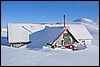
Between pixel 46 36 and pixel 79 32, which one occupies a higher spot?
pixel 79 32

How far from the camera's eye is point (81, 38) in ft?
83.7

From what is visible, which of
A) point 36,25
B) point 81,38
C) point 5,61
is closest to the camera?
point 5,61

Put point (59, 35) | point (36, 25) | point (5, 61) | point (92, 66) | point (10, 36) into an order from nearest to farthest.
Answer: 1. point (92, 66)
2. point (5, 61)
3. point (59, 35)
4. point (10, 36)
5. point (36, 25)

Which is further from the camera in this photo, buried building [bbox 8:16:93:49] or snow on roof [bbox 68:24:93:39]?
snow on roof [bbox 68:24:93:39]

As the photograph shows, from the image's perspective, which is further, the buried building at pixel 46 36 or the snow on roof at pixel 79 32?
the snow on roof at pixel 79 32

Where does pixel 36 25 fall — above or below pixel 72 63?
above

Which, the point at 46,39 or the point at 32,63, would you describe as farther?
the point at 46,39

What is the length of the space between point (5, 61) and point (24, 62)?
35.2 inches

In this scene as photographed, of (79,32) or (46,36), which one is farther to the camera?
(79,32)

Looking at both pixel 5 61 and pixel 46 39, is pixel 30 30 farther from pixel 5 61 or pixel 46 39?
pixel 5 61

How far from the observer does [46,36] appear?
20.5 metres

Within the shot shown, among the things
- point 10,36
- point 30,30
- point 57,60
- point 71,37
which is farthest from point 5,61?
point 30,30

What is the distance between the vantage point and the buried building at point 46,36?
19178mm

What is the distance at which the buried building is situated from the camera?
62.9ft
